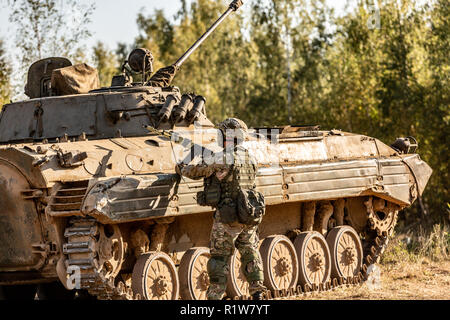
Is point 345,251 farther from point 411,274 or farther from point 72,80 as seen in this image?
point 72,80

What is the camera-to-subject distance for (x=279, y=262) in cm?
1252

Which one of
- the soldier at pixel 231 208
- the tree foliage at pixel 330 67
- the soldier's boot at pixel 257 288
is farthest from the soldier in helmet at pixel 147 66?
the tree foliage at pixel 330 67

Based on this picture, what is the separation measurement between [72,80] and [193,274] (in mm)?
3562

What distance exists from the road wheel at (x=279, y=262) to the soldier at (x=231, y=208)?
2170 millimetres

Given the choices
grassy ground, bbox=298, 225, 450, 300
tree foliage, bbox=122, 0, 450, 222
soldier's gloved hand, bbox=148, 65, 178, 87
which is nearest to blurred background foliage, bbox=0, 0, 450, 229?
tree foliage, bbox=122, 0, 450, 222

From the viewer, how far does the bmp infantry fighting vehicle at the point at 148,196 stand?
32.3 feet

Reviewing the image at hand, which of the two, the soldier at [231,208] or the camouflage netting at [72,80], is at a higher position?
the camouflage netting at [72,80]

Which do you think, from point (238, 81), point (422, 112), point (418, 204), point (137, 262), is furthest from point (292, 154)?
point (238, 81)

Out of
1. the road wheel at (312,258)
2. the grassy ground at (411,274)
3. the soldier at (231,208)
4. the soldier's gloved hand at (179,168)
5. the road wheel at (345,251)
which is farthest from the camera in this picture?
the road wheel at (345,251)

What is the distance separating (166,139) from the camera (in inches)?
446

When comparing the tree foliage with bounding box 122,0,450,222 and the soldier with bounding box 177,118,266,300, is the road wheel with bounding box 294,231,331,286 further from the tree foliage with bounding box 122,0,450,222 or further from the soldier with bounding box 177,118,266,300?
the tree foliage with bounding box 122,0,450,222

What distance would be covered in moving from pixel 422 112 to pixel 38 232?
13750mm

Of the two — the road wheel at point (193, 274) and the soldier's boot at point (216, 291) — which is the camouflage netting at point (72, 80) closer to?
the road wheel at point (193, 274)

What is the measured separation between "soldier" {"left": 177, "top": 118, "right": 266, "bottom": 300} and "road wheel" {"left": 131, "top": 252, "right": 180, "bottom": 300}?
922 mm
